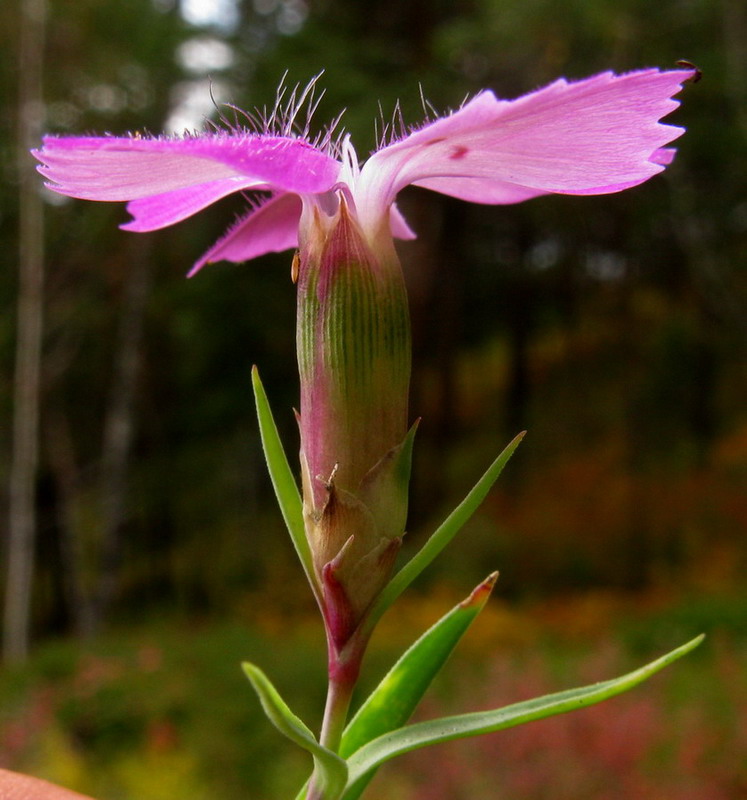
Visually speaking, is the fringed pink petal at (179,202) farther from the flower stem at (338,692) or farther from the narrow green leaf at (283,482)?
the flower stem at (338,692)

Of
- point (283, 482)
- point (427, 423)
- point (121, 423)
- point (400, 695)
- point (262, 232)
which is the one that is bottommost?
point (427, 423)

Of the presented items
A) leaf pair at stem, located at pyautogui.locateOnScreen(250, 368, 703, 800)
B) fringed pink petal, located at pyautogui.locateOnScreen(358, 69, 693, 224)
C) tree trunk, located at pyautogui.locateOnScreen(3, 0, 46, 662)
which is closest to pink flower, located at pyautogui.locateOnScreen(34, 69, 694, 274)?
fringed pink petal, located at pyautogui.locateOnScreen(358, 69, 693, 224)

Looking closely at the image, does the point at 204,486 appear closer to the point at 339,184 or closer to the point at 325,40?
the point at 325,40

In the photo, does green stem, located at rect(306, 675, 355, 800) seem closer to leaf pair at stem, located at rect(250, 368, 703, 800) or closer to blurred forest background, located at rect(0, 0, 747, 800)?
leaf pair at stem, located at rect(250, 368, 703, 800)

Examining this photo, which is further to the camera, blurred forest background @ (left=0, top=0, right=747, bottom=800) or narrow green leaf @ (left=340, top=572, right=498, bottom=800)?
blurred forest background @ (left=0, top=0, right=747, bottom=800)

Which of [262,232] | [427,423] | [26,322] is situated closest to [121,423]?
[26,322]

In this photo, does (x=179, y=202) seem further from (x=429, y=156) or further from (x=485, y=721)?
(x=485, y=721)

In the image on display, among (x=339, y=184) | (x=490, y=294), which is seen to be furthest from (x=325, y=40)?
(x=339, y=184)
